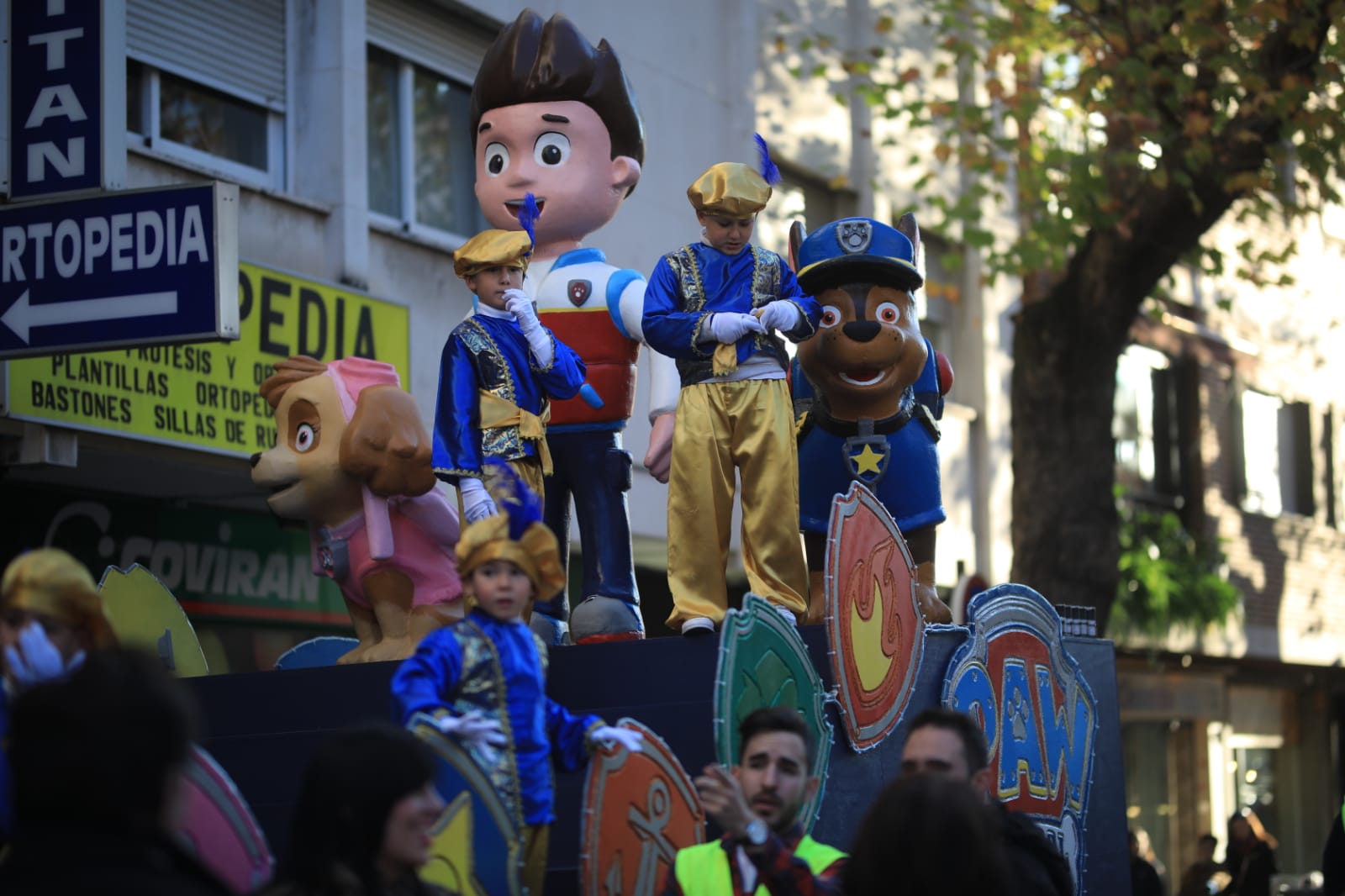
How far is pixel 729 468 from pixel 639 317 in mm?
743

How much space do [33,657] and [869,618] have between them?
289 centimetres

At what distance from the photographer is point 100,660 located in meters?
3.23

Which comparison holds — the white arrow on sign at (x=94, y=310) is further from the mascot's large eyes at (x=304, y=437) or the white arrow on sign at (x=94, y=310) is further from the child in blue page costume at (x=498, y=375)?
the child in blue page costume at (x=498, y=375)

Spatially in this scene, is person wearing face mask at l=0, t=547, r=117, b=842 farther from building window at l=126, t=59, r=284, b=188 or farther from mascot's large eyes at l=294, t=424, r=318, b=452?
building window at l=126, t=59, r=284, b=188

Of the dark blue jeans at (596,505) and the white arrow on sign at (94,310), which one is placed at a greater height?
the white arrow on sign at (94,310)

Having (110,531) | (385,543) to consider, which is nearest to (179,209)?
(385,543)

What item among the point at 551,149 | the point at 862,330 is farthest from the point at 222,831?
the point at 551,149

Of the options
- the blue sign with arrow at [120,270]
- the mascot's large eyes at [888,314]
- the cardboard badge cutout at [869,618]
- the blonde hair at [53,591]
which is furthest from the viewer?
the blue sign with arrow at [120,270]

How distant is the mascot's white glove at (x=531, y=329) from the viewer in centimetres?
696

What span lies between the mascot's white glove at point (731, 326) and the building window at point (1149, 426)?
13.9 m

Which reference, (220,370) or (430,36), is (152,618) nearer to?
(220,370)

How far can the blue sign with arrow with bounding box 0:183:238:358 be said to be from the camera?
7.97 metres

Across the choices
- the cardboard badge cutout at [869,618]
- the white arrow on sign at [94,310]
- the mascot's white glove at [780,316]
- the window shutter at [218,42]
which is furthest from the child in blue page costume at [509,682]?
the window shutter at [218,42]

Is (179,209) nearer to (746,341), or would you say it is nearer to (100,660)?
(746,341)
